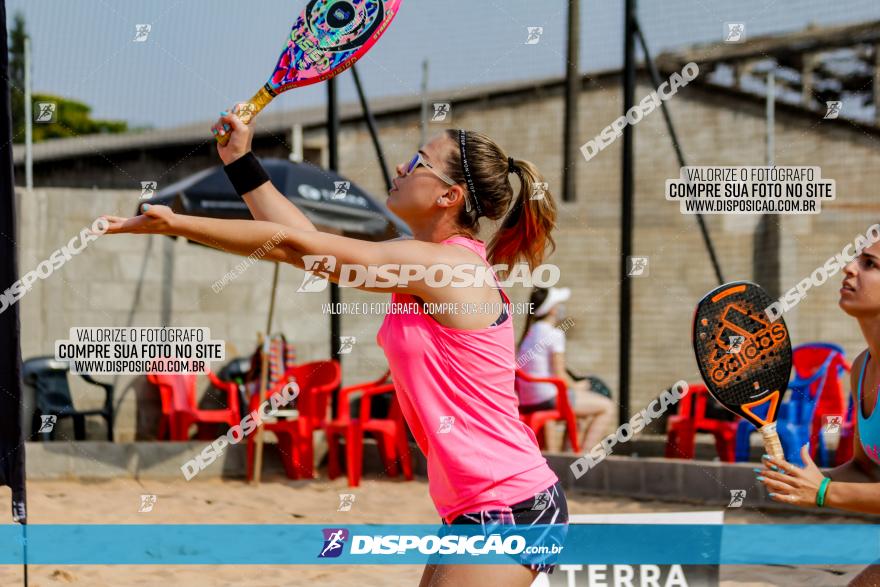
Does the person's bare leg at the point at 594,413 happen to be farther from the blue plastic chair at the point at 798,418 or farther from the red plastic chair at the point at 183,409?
the red plastic chair at the point at 183,409

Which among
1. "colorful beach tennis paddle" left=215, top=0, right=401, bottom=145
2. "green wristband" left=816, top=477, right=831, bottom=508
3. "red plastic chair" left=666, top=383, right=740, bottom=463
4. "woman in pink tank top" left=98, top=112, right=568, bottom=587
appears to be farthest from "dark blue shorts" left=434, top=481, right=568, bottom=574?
"red plastic chair" left=666, top=383, right=740, bottom=463

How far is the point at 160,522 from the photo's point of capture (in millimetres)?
6430

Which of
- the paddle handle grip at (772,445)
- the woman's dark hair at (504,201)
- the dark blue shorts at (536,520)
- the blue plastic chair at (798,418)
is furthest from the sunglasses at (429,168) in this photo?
the blue plastic chair at (798,418)

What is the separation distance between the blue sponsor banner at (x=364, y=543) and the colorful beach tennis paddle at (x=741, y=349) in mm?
1114

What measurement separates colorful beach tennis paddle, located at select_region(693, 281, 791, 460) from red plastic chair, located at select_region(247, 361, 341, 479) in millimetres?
5218

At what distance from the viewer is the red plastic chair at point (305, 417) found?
8023mm

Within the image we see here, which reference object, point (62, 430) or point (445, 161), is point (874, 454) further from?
point (62, 430)

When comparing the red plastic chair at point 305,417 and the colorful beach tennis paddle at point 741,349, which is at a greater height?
the colorful beach tennis paddle at point 741,349

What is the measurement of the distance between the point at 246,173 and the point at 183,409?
232 inches

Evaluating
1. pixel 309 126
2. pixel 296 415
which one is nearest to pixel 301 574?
pixel 296 415

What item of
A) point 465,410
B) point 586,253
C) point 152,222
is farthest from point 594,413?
point 152,222

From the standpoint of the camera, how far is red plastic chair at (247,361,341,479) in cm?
802

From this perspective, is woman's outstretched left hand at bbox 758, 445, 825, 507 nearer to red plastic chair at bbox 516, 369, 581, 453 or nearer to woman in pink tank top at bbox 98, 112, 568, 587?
woman in pink tank top at bbox 98, 112, 568, 587

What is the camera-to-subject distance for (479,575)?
2.34 m
